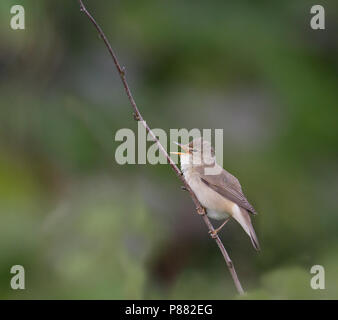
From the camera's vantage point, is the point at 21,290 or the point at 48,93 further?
the point at 48,93

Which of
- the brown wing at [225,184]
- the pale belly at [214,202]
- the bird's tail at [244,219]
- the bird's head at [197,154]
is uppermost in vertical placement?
the bird's head at [197,154]

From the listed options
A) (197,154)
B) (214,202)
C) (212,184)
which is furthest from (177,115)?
(214,202)

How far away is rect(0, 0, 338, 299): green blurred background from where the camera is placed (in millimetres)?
3543

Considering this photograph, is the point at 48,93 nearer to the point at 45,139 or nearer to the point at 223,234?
the point at 45,139

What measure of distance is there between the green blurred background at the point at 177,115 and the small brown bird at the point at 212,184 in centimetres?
15

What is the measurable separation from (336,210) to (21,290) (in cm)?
300

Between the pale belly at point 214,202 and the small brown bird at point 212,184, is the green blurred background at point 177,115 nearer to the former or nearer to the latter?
the small brown bird at point 212,184

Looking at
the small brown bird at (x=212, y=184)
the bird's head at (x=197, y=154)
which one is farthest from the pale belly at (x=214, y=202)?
the bird's head at (x=197, y=154)

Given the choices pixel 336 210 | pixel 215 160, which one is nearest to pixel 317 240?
pixel 336 210

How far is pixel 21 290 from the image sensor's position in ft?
6.42

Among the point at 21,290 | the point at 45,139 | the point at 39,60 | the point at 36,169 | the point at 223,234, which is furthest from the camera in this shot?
the point at 223,234

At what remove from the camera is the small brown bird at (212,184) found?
4000 mm

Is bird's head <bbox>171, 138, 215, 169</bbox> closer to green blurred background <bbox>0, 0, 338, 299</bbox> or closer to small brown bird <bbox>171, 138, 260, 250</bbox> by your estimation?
small brown bird <bbox>171, 138, 260, 250</bbox>

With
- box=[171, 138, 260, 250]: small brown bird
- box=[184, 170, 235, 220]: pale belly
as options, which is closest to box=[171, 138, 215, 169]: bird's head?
box=[171, 138, 260, 250]: small brown bird
